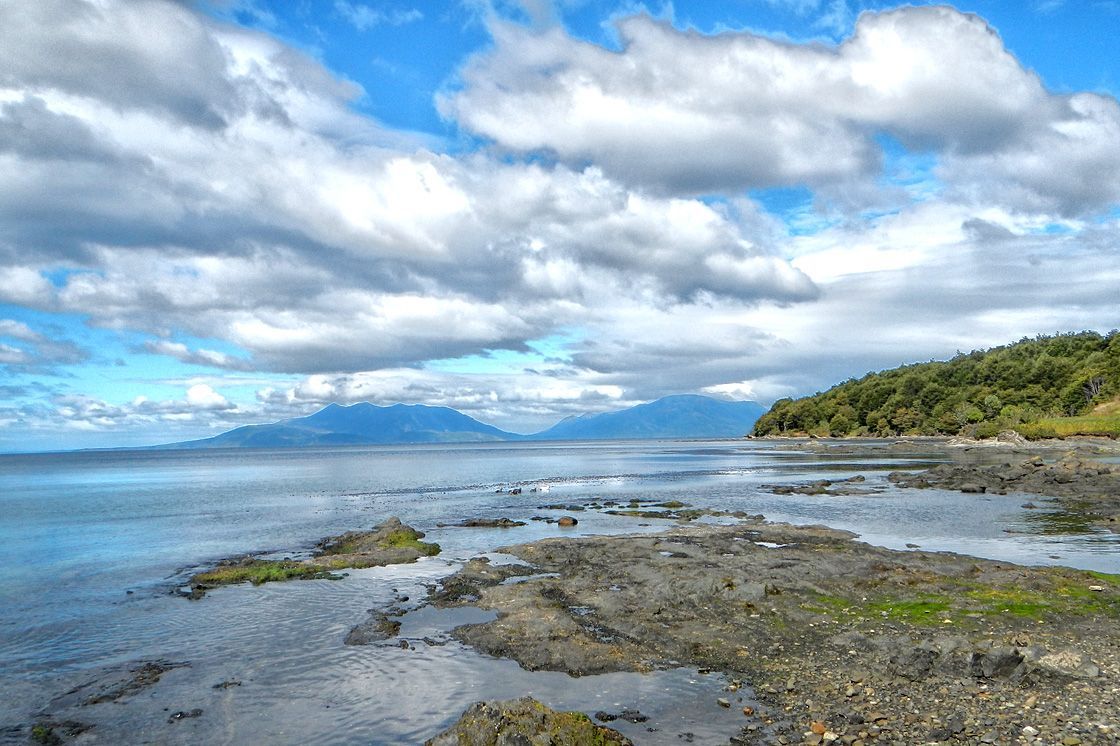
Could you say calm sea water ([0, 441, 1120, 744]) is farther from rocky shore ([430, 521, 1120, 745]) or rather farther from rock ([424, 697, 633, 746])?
rock ([424, 697, 633, 746])

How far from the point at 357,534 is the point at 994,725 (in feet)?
146

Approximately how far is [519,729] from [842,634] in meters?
13.3

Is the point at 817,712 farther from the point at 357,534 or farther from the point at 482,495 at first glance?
→ the point at 482,495

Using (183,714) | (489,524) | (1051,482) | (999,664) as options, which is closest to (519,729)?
(183,714)

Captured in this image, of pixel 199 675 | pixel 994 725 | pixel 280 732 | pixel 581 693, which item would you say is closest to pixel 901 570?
pixel 994 725

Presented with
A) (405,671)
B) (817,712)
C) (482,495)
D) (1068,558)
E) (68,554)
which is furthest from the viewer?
(482,495)

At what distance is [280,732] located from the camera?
17.7 m

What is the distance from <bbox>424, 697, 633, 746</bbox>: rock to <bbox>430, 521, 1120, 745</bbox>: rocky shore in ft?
13.5

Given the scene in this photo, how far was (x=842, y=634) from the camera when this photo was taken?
22141mm

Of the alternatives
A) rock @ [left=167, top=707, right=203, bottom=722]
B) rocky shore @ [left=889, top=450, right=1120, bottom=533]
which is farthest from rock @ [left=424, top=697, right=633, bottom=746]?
rocky shore @ [left=889, top=450, right=1120, bottom=533]

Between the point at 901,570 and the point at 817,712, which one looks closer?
the point at 817,712

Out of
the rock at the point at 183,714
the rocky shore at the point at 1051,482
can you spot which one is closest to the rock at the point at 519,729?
the rock at the point at 183,714

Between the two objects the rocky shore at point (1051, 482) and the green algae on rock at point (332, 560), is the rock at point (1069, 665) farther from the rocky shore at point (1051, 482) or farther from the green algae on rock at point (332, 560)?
the rocky shore at point (1051, 482)

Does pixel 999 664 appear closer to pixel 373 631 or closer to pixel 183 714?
pixel 373 631
